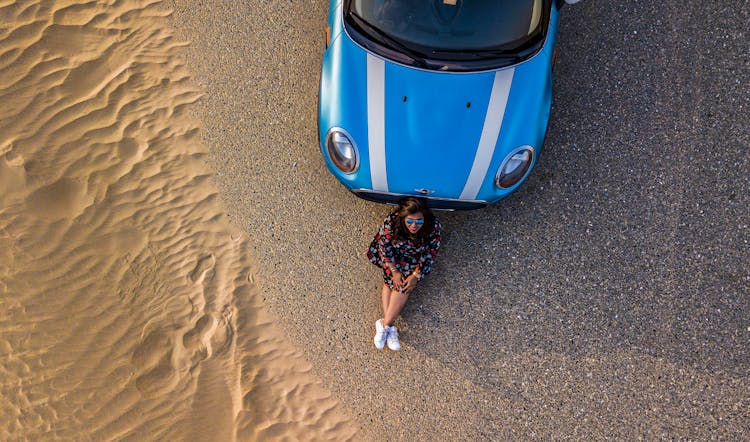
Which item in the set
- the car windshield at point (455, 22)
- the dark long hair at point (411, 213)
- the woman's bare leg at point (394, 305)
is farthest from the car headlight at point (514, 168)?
the woman's bare leg at point (394, 305)

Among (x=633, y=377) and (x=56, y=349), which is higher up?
(x=56, y=349)

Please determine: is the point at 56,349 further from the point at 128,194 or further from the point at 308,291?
the point at 308,291

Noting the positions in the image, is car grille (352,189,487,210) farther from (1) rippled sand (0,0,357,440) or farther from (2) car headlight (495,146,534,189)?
(1) rippled sand (0,0,357,440)

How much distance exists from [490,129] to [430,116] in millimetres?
454

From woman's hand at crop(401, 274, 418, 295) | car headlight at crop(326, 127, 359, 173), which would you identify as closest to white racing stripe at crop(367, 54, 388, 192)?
car headlight at crop(326, 127, 359, 173)

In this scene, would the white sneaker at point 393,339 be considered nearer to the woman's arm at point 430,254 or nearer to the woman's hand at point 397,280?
the woman's hand at point 397,280

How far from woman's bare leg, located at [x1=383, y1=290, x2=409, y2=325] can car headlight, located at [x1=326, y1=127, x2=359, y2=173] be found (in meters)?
1.24

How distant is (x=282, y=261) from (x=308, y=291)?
0.37m

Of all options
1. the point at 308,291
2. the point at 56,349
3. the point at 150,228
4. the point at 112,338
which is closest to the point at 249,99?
the point at 150,228

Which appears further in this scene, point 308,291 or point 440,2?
point 308,291

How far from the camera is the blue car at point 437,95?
3.20 m

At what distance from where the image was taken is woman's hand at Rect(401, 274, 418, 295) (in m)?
4.12

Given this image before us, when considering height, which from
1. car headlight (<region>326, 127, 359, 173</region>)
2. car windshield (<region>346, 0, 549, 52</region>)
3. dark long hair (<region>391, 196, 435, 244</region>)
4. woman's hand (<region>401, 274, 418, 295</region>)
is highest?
car windshield (<region>346, 0, 549, 52</region>)

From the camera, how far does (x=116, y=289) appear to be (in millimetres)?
4367
